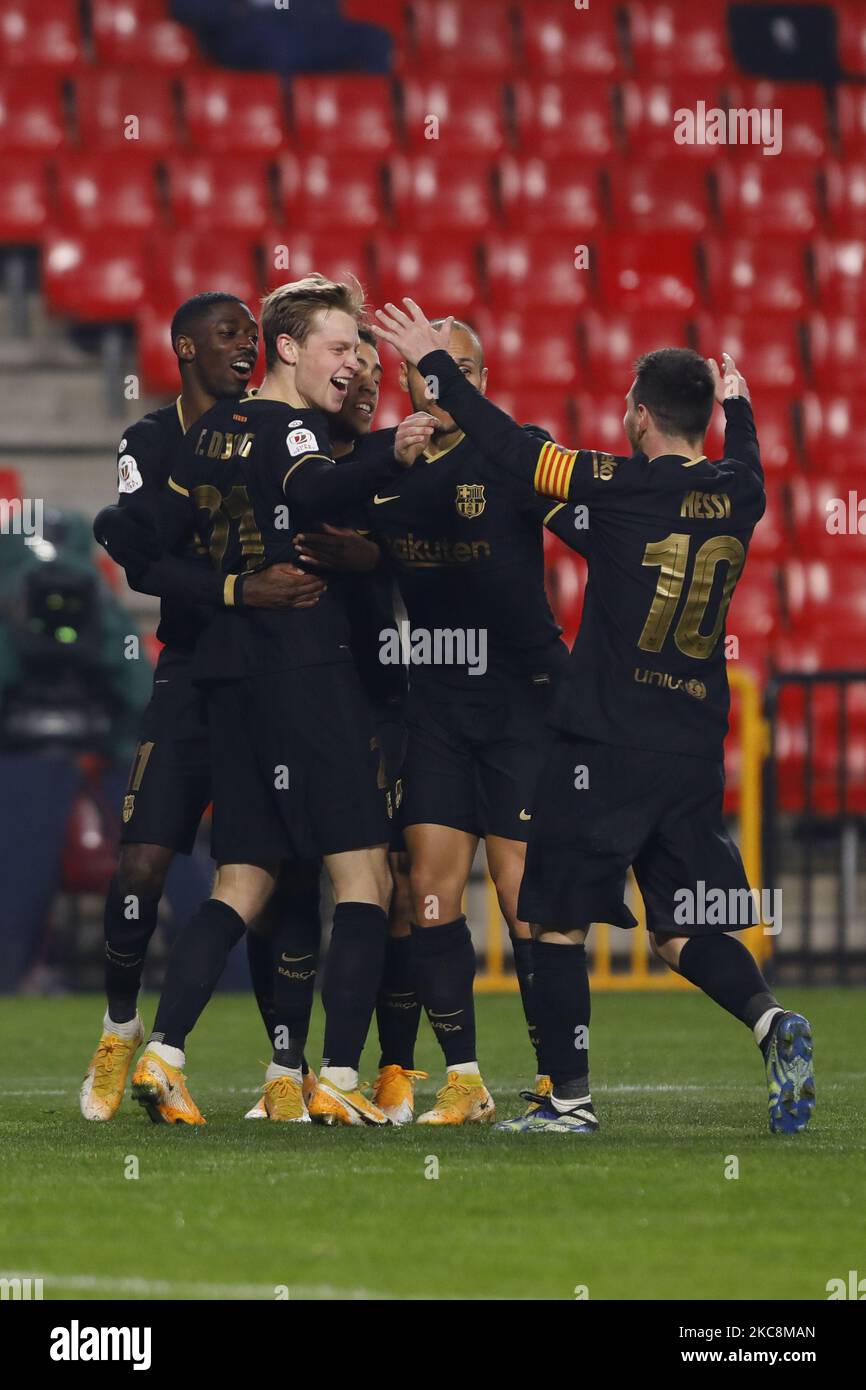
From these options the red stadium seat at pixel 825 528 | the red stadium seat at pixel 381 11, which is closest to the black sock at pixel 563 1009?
the red stadium seat at pixel 825 528

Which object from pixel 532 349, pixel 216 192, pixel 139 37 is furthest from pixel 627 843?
pixel 139 37

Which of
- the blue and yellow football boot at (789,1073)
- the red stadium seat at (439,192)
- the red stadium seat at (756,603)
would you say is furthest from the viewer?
the red stadium seat at (439,192)

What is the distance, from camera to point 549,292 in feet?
39.3

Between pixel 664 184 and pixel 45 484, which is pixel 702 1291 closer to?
pixel 45 484

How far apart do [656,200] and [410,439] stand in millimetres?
8507

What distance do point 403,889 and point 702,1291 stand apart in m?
2.33

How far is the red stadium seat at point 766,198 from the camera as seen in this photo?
1255 centimetres

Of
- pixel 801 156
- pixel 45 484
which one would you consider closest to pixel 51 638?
pixel 45 484

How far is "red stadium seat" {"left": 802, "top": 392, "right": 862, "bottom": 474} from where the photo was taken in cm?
1169

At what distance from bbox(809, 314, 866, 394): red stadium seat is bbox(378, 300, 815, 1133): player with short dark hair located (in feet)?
25.1

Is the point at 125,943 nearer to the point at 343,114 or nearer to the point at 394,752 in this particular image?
the point at 394,752

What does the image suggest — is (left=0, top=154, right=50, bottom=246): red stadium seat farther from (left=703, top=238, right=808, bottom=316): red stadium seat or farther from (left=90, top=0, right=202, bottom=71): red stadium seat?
(left=703, top=238, right=808, bottom=316): red stadium seat

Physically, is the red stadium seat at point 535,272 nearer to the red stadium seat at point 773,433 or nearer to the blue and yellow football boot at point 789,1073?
the red stadium seat at point 773,433

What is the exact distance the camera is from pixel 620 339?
38.8 feet
